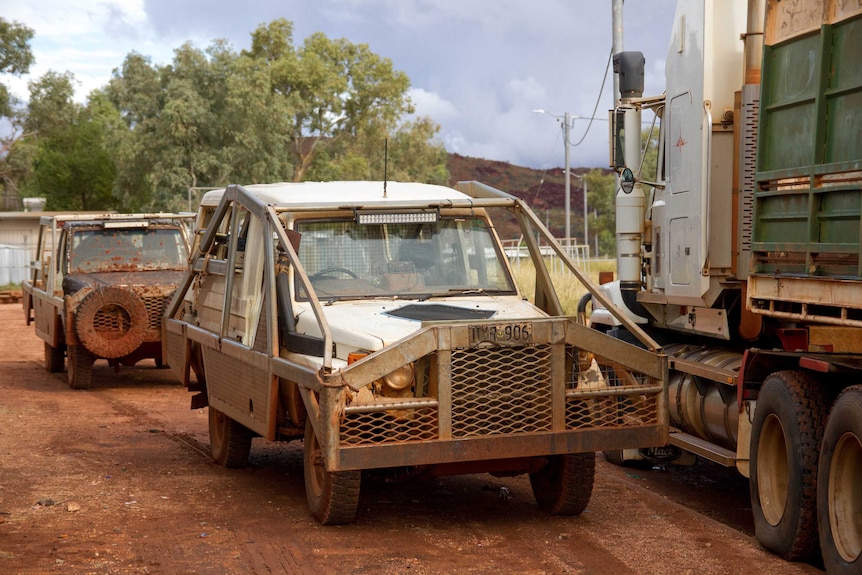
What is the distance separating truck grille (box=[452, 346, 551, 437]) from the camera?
729 centimetres

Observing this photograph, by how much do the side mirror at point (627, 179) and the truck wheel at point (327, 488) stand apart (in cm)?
329

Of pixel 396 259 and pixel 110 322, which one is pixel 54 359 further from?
pixel 396 259

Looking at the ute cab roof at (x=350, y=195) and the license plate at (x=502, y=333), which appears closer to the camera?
the license plate at (x=502, y=333)

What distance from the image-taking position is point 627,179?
950 cm

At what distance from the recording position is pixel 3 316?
32344 millimetres

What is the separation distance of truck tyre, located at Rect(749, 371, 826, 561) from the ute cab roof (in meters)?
2.85

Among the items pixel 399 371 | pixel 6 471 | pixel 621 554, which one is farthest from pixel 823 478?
pixel 6 471

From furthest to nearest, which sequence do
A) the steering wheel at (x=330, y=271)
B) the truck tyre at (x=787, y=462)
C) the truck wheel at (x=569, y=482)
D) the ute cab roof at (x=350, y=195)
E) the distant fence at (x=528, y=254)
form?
the distant fence at (x=528, y=254) < the ute cab roof at (x=350, y=195) < the steering wheel at (x=330, y=271) < the truck wheel at (x=569, y=482) < the truck tyre at (x=787, y=462)

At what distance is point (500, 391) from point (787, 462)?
1.74 meters

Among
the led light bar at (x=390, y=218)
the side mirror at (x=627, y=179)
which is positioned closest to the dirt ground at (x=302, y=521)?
the led light bar at (x=390, y=218)

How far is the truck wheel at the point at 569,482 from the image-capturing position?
798cm

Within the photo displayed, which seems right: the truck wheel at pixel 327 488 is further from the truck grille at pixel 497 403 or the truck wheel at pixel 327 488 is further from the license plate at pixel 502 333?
the license plate at pixel 502 333

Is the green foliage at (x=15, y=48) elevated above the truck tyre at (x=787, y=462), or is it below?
above

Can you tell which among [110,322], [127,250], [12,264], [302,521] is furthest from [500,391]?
[12,264]
